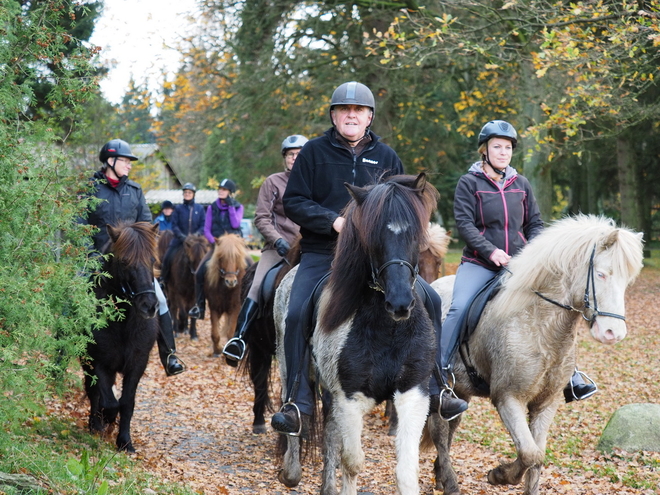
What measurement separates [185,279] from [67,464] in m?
11.4

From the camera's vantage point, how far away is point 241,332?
25.8ft

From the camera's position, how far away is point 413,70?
20984 millimetres

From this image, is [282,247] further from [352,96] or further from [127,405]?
[352,96]

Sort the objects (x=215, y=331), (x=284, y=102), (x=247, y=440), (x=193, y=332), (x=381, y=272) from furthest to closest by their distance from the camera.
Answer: (x=284, y=102), (x=193, y=332), (x=215, y=331), (x=247, y=440), (x=381, y=272)

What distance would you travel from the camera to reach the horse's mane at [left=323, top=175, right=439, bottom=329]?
179 inches

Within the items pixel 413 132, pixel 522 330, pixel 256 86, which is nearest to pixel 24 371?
pixel 522 330

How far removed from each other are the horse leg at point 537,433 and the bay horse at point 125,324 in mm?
3494

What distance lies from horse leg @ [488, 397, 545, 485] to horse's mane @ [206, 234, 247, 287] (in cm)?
818

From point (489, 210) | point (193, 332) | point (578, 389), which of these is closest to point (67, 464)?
point (489, 210)

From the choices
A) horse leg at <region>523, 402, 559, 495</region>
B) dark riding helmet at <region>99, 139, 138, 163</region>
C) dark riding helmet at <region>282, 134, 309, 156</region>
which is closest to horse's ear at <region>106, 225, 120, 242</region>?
dark riding helmet at <region>99, 139, 138, 163</region>

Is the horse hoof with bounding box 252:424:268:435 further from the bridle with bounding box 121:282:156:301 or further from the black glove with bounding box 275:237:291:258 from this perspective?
the bridle with bounding box 121:282:156:301

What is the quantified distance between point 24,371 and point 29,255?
3.04ft

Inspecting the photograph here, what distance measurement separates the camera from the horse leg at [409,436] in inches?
176

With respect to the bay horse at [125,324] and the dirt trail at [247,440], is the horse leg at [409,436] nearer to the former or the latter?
the dirt trail at [247,440]
